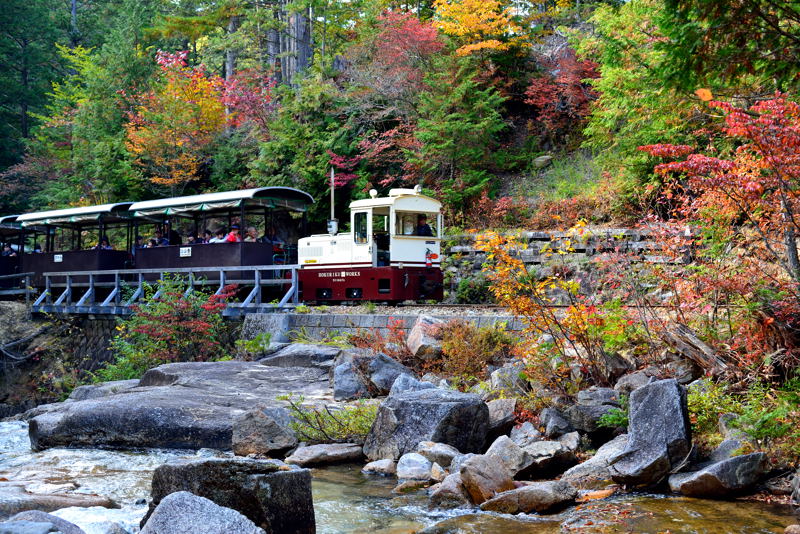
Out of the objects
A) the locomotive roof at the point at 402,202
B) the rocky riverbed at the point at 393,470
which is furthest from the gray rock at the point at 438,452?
the locomotive roof at the point at 402,202

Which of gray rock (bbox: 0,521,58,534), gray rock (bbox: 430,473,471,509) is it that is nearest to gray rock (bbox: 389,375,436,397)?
gray rock (bbox: 430,473,471,509)

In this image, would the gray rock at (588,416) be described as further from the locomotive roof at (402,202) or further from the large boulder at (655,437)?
the locomotive roof at (402,202)

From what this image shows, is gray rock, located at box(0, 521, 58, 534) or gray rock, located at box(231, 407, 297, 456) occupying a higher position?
gray rock, located at box(0, 521, 58, 534)

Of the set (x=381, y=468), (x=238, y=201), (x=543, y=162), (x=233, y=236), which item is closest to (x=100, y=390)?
(x=381, y=468)

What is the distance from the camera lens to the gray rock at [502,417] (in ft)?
26.6

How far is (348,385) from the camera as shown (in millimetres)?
A: 10398

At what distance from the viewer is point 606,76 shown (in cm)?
1739

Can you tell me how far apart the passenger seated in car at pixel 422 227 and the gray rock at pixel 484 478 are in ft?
33.4

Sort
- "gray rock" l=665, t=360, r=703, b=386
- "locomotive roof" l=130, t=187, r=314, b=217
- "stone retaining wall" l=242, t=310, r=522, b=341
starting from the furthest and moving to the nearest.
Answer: "locomotive roof" l=130, t=187, r=314, b=217, "stone retaining wall" l=242, t=310, r=522, b=341, "gray rock" l=665, t=360, r=703, b=386

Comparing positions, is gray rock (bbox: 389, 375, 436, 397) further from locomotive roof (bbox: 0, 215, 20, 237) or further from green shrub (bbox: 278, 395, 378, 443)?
locomotive roof (bbox: 0, 215, 20, 237)

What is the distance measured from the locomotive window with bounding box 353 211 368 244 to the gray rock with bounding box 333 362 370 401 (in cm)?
596

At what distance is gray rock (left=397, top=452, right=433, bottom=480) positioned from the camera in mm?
7066

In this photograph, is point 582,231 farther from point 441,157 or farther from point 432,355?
point 441,157

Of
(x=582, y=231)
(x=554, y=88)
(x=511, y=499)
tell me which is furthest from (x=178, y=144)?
(x=511, y=499)
